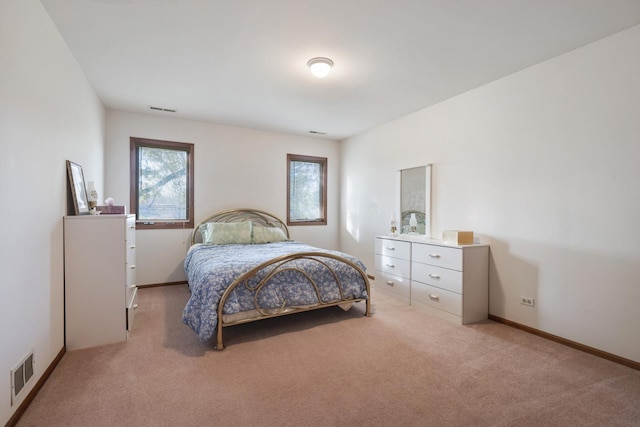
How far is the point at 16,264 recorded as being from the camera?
1.66 m

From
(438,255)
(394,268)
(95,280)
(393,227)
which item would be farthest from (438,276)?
(95,280)

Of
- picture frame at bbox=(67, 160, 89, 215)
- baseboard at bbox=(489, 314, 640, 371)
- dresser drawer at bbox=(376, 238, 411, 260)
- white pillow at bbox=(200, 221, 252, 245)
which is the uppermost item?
picture frame at bbox=(67, 160, 89, 215)

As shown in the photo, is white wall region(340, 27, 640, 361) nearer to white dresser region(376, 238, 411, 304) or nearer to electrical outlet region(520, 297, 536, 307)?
electrical outlet region(520, 297, 536, 307)

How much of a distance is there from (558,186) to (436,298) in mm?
1572

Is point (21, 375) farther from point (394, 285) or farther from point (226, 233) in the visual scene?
point (394, 285)

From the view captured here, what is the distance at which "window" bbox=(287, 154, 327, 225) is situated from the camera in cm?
550

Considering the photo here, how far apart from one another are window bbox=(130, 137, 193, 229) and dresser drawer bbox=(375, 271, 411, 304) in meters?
2.95

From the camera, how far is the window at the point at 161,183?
4.35 meters

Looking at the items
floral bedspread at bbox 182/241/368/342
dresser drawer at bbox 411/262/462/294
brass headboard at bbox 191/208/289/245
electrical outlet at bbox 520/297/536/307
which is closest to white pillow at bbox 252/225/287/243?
brass headboard at bbox 191/208/289/245

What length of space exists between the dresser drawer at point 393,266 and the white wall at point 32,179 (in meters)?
3.37

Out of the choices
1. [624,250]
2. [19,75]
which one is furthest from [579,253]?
[19,75]

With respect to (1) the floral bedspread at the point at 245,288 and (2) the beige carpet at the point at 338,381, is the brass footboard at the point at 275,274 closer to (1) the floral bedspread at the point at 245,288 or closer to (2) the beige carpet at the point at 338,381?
(1) the floral bedspread at the point at 245,288

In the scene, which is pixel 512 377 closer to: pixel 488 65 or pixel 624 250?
pixel 624 250

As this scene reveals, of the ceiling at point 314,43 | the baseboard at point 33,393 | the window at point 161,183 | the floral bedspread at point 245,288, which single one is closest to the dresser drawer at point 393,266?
the floral bedspread at point 245,288
